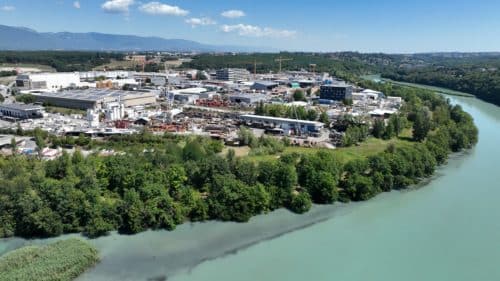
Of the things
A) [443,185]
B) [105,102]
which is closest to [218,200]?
[443,185]

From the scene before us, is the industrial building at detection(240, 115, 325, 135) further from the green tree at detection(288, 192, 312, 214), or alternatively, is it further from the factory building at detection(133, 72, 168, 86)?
the factory building at detection(133, 72, 168, 86)

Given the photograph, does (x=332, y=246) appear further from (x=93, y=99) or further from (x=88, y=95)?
(x=88, y=95)

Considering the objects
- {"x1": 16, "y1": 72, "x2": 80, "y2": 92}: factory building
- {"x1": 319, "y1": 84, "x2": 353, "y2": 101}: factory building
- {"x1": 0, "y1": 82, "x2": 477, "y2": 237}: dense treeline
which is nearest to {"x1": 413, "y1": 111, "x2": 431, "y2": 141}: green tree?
{"x1": 0, "y1": 82, "x2": 477, "y2": 237}: dense treeline

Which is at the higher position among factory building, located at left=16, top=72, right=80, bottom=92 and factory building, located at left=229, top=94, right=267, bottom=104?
factory building, located at left=16, top=72, right=80, bottom=92

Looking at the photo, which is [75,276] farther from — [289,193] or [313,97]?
[313,97]

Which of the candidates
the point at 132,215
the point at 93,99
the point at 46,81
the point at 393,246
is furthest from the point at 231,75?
the point at 393,246

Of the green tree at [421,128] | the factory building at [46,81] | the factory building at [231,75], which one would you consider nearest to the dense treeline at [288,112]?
the green tree at [421,128]
